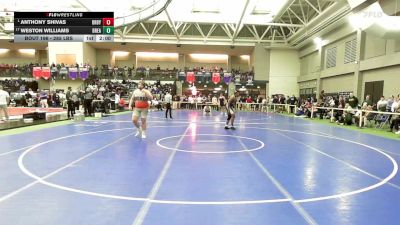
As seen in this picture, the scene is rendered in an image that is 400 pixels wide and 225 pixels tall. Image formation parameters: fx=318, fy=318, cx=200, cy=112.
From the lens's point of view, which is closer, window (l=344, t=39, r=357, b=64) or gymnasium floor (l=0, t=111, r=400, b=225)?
gymnasium floor (l=0, t=111, r=400, b=225)

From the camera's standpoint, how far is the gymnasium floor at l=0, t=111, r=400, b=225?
401cm

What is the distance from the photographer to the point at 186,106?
35562 mm

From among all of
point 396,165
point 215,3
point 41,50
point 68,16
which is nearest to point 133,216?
point 396,165

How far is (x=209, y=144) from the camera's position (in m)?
9.73

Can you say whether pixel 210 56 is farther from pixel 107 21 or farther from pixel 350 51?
pixel 107 21

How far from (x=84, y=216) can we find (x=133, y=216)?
1.97ft

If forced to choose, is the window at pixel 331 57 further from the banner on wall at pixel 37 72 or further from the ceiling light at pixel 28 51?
the ceiling light at pixel 28 51

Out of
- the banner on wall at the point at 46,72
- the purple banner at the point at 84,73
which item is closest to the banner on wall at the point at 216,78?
the purple banner at the point at 84,73

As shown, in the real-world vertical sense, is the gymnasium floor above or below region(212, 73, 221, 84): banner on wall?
below
